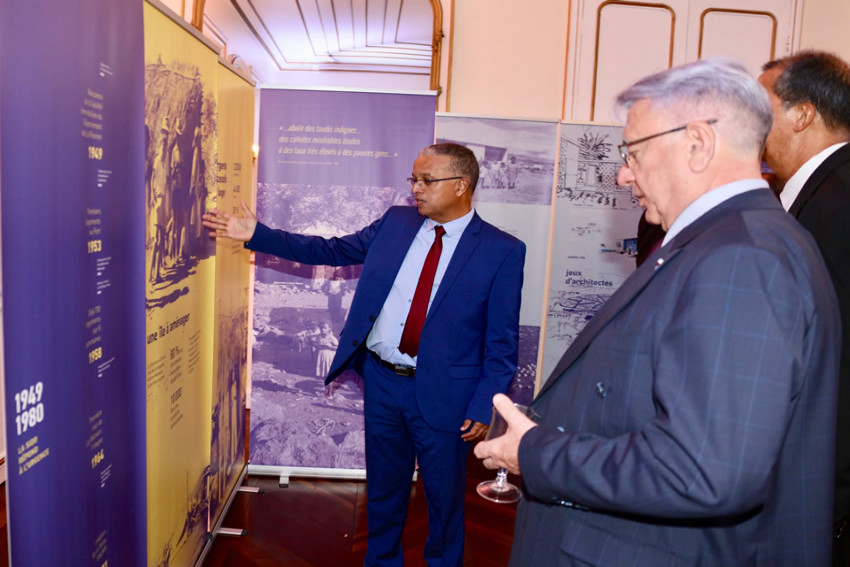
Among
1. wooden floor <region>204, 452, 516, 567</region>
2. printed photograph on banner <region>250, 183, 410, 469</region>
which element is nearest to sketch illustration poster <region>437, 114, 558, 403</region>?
printed photograph on banner <region>250, 183, 410, 469</region>

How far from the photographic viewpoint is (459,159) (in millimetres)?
2539

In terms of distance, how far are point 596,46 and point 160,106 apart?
3448 mm

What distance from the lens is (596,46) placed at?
4414mm

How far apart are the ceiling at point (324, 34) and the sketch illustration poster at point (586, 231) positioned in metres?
1.45

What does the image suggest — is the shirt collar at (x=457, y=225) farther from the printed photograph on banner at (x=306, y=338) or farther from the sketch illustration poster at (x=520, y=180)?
the sketch illustration poster at (x=520, y=180)

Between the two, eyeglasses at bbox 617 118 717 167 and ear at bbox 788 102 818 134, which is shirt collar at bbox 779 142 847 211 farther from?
eyeglasses at bbox 617 118 717 167

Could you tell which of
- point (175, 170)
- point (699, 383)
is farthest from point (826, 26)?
point (699, 383)

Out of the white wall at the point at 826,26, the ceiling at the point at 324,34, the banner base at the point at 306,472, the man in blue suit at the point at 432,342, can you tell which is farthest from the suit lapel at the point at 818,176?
the white wall at the point at 826,26

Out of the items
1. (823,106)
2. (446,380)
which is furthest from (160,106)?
(823,106)

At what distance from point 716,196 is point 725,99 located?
16 cm

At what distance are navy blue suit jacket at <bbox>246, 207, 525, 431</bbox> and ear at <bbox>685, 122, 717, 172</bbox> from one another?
4.57 feet

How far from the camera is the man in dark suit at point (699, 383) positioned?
878 mm

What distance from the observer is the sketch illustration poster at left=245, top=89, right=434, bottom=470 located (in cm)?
353

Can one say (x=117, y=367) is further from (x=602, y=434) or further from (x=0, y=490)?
(x=0, y=490)
